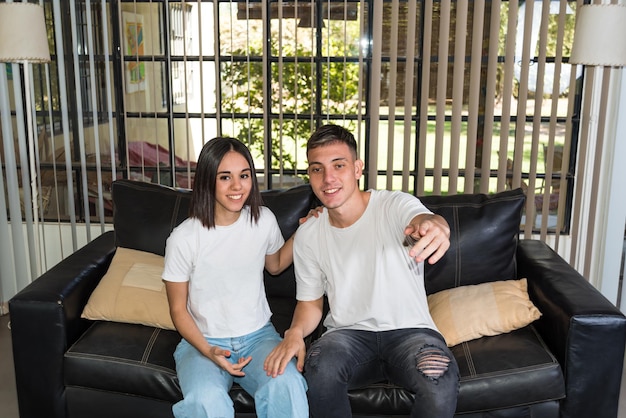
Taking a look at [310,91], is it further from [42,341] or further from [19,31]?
[42,341]

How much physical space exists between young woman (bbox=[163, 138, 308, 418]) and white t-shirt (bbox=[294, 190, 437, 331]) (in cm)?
20

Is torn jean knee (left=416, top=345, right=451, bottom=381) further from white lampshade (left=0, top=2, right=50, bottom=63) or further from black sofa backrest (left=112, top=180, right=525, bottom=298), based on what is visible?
white lampshade (left=0, top=2, right=50, bottom=63)

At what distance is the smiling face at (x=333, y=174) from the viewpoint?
7.93ft

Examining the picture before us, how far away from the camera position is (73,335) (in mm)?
2680

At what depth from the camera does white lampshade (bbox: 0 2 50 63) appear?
129 inches

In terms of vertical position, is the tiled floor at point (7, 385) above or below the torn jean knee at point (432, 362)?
below

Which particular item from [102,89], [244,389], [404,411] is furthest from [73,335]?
[102,89]

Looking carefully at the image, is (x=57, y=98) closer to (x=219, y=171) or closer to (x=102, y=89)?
(x=102, y=89)

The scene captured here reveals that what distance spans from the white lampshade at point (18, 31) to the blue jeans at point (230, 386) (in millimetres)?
1734

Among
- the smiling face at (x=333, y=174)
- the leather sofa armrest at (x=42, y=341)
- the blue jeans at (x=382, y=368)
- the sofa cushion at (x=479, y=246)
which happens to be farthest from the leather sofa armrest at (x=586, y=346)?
the leather sofa armrest at (x=42, y=341)

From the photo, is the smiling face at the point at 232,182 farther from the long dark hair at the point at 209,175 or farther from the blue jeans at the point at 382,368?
the blue jeans at the point at 382,368

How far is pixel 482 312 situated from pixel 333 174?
2.51 ft

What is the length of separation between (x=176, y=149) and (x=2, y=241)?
3.56 ft

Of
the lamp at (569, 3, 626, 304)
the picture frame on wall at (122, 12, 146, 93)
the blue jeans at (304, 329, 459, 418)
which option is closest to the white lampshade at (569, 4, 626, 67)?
the lamp at (569, 3, 626, 304)
